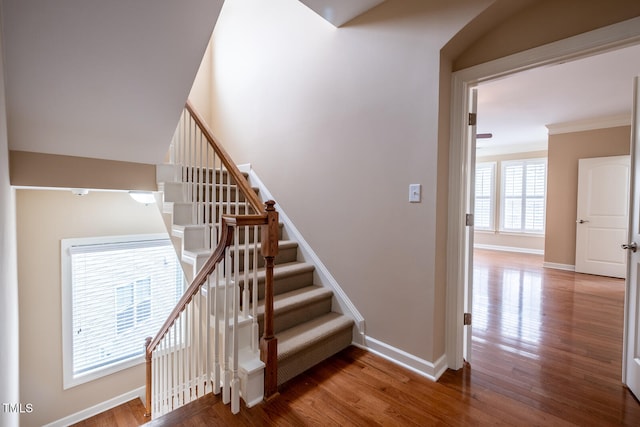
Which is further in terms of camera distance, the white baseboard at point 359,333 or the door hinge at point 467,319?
the door hinge at point 467,319

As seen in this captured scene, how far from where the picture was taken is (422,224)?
2.05 meters

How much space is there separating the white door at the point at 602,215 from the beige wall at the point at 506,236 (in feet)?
5.65

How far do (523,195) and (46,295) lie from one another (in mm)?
8578

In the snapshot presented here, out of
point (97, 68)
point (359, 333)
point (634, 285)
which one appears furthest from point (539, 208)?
point (97, 68)

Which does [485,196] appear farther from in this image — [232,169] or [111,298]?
[111,298]

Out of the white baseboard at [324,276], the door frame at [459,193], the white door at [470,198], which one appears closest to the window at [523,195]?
the white door at [470,198]

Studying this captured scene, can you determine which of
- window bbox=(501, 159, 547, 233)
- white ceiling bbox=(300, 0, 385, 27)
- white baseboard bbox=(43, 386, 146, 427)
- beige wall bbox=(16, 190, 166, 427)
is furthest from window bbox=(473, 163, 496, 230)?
beige wall bbox=(16, 190, 166, 427)

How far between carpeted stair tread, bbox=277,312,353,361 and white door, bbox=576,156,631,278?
4.90 m

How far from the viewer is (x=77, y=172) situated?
240cm

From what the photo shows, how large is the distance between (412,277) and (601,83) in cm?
355

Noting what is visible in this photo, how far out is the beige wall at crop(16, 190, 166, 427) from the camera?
3.02m

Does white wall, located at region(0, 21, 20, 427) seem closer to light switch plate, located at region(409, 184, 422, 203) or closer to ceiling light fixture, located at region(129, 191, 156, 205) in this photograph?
ceiling light fixture, located at region(129, 191, 156, 205)

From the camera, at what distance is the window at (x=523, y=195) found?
6.60m

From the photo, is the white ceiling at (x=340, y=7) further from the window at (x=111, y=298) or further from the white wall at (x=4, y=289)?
the window at (x=111, y=298)
